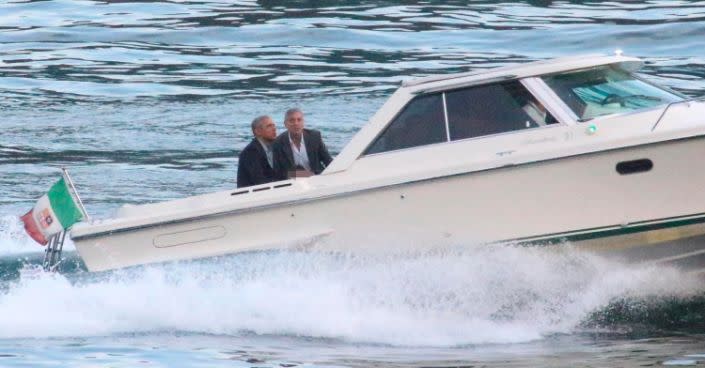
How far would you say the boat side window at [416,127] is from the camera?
11.6 meters

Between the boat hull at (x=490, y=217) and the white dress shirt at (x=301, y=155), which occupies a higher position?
the white dress shirt at (x=301, y=155)

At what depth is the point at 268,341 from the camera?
11.9 m

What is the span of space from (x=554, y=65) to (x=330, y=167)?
1.95 metres

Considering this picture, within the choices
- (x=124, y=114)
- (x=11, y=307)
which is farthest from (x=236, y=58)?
(x=11, y=307)

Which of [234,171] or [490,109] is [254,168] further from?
[234,171]

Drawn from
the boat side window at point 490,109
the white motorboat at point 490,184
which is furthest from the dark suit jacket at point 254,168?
the boat side window at point 490,109

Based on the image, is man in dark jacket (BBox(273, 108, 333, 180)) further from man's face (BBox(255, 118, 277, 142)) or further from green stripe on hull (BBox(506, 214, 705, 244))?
green stripe on hull (BBox(506, 214, 705, 244))

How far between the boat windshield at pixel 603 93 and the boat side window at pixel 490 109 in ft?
0.82

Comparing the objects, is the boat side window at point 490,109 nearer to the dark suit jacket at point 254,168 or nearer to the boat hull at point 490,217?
the boat hull at point 490,217

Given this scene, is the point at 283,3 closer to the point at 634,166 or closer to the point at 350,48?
the point at 350,48

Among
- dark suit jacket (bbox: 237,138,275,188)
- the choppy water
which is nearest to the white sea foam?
the choppy water

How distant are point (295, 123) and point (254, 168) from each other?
21.3 inches

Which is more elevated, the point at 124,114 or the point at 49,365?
the point at 124,114

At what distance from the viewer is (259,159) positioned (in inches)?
493
